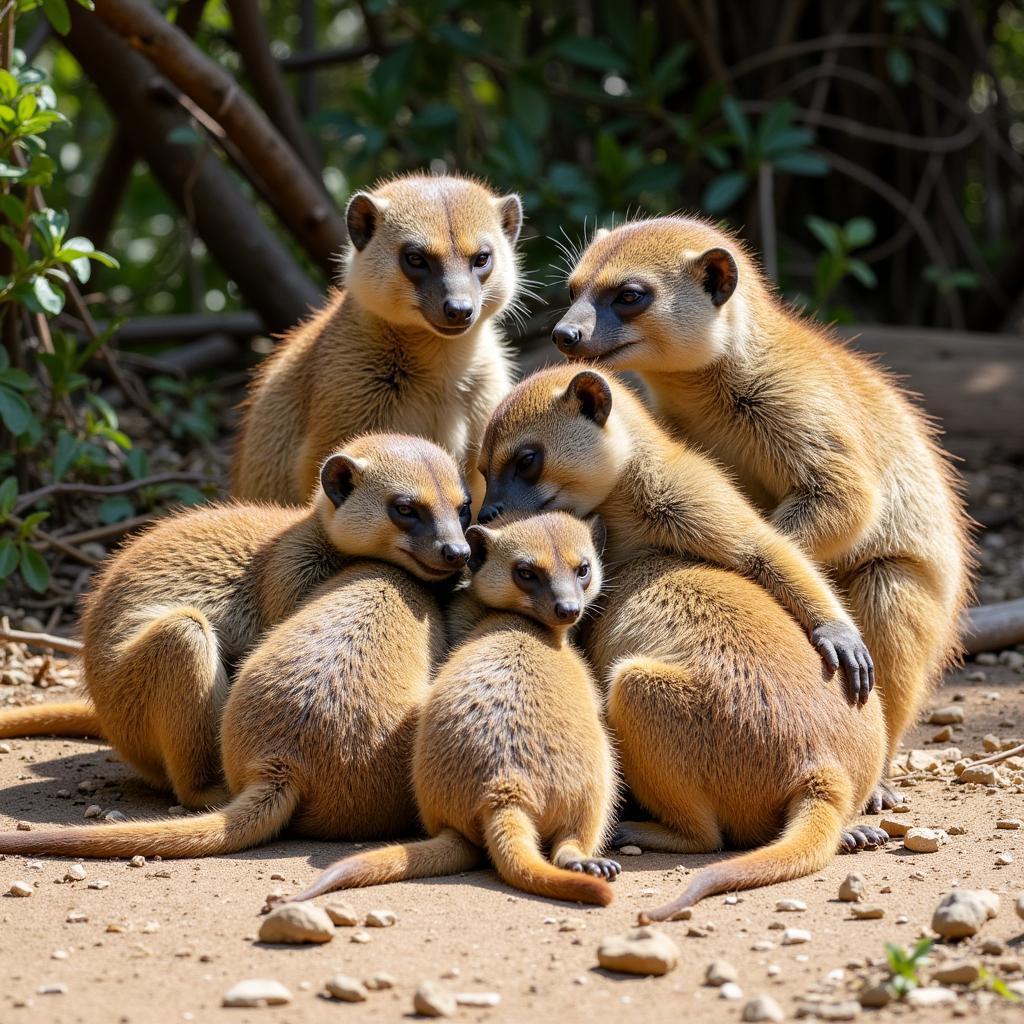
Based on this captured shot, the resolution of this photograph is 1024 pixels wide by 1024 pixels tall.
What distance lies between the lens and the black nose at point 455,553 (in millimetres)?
5016

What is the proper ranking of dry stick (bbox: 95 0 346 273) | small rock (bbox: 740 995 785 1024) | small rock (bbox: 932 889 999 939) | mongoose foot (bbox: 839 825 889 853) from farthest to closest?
1. dry stick (bbox: 95 0 346 273)
2. mongoose foot (bbox: 839 825 889 853)
3. small rock (bbox: 932 889 999 939)
4. small rock (bbox: 740 995 785 1024)

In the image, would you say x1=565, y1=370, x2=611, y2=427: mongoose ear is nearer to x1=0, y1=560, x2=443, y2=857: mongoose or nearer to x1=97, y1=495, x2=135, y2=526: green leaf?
x1=0, y1=560, x2=443, y2=857: mongoose

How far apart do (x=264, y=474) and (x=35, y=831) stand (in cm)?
233

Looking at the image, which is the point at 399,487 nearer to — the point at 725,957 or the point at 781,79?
the point at 725,957

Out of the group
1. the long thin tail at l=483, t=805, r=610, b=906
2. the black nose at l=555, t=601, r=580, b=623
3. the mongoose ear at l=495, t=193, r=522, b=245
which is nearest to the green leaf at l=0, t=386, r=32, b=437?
the mongoose ear at l=495, t=193, r=522, b=245

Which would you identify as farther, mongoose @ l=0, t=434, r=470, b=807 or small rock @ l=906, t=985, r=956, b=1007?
mongoose @ l=0, t=434, r=470, b=807

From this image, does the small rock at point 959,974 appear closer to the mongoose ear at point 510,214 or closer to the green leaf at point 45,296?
Result: the mongoose ear at point 510,214

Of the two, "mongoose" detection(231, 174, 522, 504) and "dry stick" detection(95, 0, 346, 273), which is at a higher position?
"dry stick" detection(95, 0, 346, 273)

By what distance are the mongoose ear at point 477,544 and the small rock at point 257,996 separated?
1.96 metres

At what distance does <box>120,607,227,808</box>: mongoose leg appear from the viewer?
16.6ft

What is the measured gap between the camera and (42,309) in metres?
6.28

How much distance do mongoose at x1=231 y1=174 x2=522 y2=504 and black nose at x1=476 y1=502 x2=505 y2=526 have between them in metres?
0.92

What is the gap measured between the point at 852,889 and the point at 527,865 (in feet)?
3.06

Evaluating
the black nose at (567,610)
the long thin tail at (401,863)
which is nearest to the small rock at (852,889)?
the long thin tail at (401,863)
